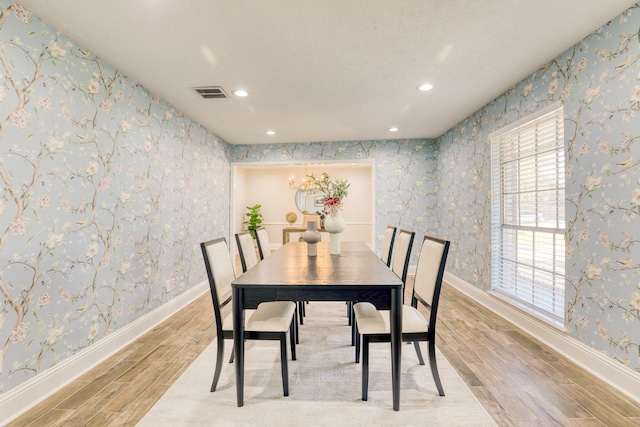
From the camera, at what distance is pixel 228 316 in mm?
1881

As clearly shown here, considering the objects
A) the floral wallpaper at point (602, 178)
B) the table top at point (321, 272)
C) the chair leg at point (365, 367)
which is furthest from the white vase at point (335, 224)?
the floral wallpaper at point (602, 178)

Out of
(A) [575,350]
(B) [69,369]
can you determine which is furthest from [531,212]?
(B) [69,369]

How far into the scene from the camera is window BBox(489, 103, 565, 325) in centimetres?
246

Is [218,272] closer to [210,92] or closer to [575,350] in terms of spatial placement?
[210,92]

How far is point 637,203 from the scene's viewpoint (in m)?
1.75

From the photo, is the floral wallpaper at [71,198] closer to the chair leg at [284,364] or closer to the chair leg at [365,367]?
the chair leg at [284,364]

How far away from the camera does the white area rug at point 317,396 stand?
158cm

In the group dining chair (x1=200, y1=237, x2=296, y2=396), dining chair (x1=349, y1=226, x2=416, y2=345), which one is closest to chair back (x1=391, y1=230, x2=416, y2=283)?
dining chair (x1=349, y1=226, x2=416, y2=345)

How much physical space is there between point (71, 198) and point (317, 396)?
7.08ft

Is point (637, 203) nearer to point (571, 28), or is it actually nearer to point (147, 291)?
point (571, 28)

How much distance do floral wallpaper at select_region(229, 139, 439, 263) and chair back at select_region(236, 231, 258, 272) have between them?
2.82 meters

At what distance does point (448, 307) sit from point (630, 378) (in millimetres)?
1682

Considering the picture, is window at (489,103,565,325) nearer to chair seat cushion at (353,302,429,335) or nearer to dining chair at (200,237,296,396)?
chair seat cushion at (353,302,429,335)

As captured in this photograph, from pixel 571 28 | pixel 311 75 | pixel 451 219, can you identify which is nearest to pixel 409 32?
pixel 311 75
